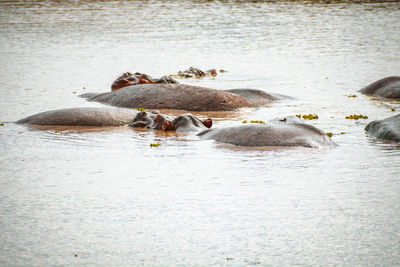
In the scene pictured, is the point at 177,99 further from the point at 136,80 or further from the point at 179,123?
the point at 179,123

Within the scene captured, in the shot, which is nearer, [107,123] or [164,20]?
[107,123]

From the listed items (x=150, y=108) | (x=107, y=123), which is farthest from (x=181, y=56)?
(x=107, y=123)

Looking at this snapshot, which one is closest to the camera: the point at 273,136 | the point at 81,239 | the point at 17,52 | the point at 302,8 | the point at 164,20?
the point at 81,239

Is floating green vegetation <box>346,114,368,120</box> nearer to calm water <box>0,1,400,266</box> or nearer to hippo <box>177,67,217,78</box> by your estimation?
calm water <box>0,1,400,266</box>

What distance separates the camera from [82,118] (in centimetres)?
1094

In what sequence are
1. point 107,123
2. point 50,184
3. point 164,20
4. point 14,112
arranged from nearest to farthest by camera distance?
point 50,184 → point 107,123 → point 14,112 → point 164,20

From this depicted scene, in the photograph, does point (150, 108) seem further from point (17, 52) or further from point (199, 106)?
point (17, 52)

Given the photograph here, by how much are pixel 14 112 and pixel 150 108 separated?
8.39 ft

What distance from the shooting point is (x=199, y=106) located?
1279 cm

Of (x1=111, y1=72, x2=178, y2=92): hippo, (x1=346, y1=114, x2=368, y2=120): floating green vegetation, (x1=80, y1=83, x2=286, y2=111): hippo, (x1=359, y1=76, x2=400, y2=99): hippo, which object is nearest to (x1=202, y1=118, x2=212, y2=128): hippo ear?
(x1=80, y1=83, x2=286, y2=111): hippo

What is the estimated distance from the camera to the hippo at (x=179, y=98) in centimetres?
1283

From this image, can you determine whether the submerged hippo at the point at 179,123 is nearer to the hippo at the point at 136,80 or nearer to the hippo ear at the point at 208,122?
the hippo ear at the point at 208,122

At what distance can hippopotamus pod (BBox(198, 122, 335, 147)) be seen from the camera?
28.7 ft

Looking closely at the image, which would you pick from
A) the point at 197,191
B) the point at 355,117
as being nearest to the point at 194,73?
the point at 355,117
